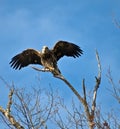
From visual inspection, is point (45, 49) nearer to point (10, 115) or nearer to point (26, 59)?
point (26, 59)

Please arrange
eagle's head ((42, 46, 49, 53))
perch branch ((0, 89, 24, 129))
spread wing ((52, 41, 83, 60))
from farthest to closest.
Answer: spread wing ((52, 41, 83, 60)) → eagle's head ((42, 46, 49, 53)) → perch branch ((0, 89, 24, 129))

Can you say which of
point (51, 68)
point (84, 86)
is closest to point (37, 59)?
point (51, 68)

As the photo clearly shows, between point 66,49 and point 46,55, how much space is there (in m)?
0.99

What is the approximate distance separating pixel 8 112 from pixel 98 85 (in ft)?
6.59

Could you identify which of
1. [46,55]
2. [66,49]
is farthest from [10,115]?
[66,49]

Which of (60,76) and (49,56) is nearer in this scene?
(60,76)

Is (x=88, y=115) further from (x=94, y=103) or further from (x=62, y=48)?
(x=62, y=48)

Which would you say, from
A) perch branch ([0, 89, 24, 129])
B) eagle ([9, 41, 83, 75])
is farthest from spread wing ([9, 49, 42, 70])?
perch branch ([0, 89, 24, 129])

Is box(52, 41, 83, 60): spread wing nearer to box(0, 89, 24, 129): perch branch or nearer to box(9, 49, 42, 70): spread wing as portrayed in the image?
box(9, 49, 42, 70): spread wing

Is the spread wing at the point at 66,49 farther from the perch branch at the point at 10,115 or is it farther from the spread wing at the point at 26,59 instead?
the perch branch at the point at 10,115

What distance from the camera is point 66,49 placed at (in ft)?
49.5

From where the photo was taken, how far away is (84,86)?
10.1 m

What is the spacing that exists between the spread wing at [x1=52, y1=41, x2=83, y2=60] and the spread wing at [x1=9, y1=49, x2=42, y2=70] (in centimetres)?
57

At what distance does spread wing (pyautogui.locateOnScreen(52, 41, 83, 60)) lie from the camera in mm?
14703
